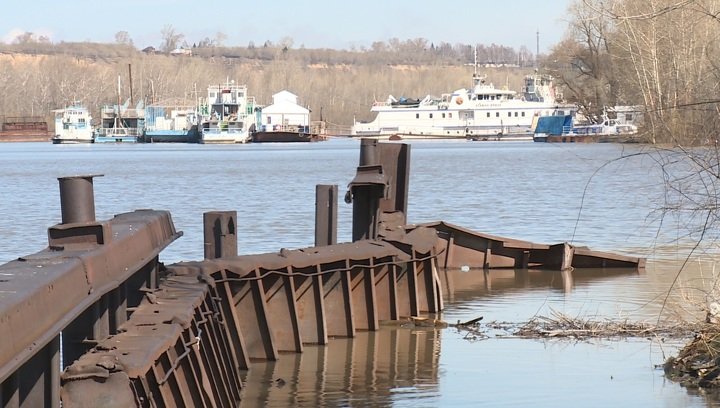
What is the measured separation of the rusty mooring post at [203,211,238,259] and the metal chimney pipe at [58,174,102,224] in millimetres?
5826

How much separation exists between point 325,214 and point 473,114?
130136 mm

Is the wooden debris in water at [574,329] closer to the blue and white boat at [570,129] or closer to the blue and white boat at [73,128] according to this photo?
the blue and white boat at [570,129]

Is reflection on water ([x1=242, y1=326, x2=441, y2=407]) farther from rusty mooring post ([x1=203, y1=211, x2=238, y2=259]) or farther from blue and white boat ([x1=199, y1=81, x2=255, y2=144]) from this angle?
blue and white boat ([x1=199, y1=81, x2=255, y2=144])

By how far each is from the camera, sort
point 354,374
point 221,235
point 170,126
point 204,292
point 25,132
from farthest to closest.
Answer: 1. point 25,132
2. point 170,126
3. point 221,235
4. point 354,374
5. point 204,292

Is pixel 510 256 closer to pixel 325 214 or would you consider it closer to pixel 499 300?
pixel 499 300

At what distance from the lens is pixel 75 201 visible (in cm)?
854

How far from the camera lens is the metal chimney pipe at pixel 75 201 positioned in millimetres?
Result: 8500

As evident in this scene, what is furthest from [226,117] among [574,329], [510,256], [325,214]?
[574,329]

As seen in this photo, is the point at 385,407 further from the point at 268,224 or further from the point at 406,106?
the point at 406,106

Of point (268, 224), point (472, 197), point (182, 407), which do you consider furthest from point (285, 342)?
point (472, 197)

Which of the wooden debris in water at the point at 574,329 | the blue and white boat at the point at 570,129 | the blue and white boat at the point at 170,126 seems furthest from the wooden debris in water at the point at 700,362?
the blue and white boat at the point at 170,126

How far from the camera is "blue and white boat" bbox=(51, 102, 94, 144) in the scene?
144625mm

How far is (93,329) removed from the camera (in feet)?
27.4

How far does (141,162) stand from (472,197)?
44.2m
